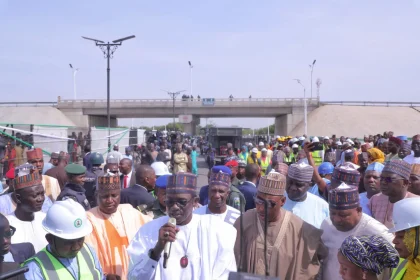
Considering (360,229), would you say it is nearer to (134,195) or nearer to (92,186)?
(134,195)

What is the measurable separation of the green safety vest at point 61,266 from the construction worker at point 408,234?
7.07 feet

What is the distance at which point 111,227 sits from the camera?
13.1 feet

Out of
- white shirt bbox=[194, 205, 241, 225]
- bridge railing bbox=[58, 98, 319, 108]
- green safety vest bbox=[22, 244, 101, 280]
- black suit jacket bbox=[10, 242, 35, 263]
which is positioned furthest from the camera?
bridge railing bbox=[58, 98, 319, 108]

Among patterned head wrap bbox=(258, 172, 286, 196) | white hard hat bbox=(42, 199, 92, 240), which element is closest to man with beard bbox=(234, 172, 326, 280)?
patterned head wrap bbox=(258, 172, 286, 196)

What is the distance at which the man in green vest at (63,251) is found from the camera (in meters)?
→ 2.84

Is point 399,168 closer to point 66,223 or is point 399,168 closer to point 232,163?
point 66,223

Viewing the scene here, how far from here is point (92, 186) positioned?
22.1 ft

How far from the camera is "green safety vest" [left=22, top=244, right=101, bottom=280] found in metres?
2.84

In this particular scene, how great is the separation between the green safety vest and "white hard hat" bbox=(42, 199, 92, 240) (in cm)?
19

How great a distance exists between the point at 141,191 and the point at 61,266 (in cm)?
260

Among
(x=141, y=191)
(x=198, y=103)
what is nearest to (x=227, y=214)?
(x=141, y=191)

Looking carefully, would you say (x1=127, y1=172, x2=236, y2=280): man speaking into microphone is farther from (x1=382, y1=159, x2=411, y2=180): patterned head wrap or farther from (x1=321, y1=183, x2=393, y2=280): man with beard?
(x1=382, y1=159, x2=411, y2=180): patterned head wrap

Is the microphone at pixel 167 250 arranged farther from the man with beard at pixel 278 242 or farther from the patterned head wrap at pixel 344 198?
the patterned head wrap at pixel 344 198

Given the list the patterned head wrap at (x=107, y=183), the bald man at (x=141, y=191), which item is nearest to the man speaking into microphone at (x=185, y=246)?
the patterned head wrap at (x=107, y=183)
